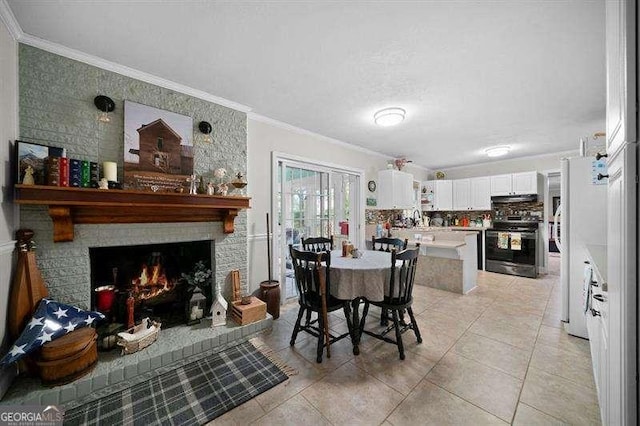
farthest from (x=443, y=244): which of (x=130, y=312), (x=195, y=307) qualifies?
(x=130, y=312)

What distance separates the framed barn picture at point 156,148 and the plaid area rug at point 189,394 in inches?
63.0

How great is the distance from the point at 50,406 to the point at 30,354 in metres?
0.38

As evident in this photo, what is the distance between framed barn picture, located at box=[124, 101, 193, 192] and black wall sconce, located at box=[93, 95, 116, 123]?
10cm

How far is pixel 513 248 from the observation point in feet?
15.8

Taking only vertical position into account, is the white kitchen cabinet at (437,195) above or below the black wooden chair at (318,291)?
above

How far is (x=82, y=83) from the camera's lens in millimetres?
1995

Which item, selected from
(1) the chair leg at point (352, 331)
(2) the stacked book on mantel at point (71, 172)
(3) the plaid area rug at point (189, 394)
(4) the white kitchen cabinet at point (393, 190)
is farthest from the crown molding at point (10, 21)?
(4) the white kitchen cabinet at point (393, 190)

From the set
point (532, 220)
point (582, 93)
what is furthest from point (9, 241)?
point (532, 220)

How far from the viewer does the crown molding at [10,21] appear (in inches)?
58.9

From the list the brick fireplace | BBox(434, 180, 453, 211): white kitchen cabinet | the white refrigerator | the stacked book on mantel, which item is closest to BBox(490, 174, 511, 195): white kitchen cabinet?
BBox(434, 180, 453, 211): white kitchen cabinet

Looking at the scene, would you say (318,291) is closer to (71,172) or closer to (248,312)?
(248,312)

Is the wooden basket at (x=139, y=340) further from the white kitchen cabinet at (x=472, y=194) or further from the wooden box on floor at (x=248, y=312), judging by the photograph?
the white kitchen cabinet at (x=472, y=194)

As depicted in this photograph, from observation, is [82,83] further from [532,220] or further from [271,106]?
[532,220]

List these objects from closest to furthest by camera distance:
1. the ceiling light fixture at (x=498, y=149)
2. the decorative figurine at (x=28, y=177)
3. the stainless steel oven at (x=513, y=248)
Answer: the decorative figurine at (x=28, y=177)
the ceiling light fixture at (x=498, y=149)
the stainless steel oven at (x=513, y=248)
